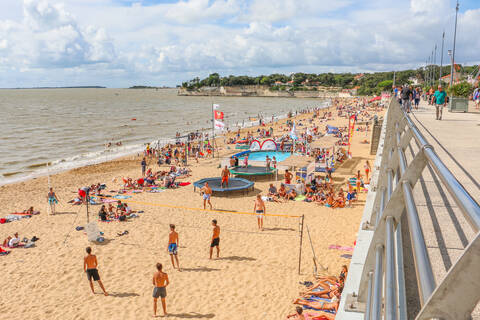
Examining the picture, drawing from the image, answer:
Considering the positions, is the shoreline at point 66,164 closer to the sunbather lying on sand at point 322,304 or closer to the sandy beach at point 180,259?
the sandy beach at point 180,259

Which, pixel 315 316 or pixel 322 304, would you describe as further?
pixel 322 304

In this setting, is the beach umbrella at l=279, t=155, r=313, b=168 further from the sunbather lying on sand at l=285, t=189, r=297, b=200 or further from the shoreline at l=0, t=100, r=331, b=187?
the shoreline at l=0, t=100, r=331, b=187

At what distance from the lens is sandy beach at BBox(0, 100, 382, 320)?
9.91m

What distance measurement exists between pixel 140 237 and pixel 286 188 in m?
8.34

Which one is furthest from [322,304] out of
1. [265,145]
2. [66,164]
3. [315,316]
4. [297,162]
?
[66,164]

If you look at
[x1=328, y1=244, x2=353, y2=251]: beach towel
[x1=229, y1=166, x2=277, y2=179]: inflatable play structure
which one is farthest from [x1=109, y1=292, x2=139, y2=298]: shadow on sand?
[x1=229, y1=166, x2=277, y2=179]: inflatable play structure

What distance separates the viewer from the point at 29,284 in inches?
445

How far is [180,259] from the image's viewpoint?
12477mm

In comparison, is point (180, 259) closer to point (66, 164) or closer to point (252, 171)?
Answer: point (252, 171)

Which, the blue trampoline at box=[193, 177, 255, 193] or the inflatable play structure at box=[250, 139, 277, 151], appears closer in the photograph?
the blue trampoline at box=[193, 177, 255, 193]

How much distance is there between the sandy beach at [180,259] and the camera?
9.91 metres

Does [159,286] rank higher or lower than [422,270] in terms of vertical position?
lower

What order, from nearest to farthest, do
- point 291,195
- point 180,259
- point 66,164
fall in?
point 180,259 → point 291,195 → point 66,164

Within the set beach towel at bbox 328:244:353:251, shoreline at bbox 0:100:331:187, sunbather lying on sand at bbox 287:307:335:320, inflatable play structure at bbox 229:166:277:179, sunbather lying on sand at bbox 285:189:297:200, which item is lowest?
shoreline at bbox 0:100:331:187
